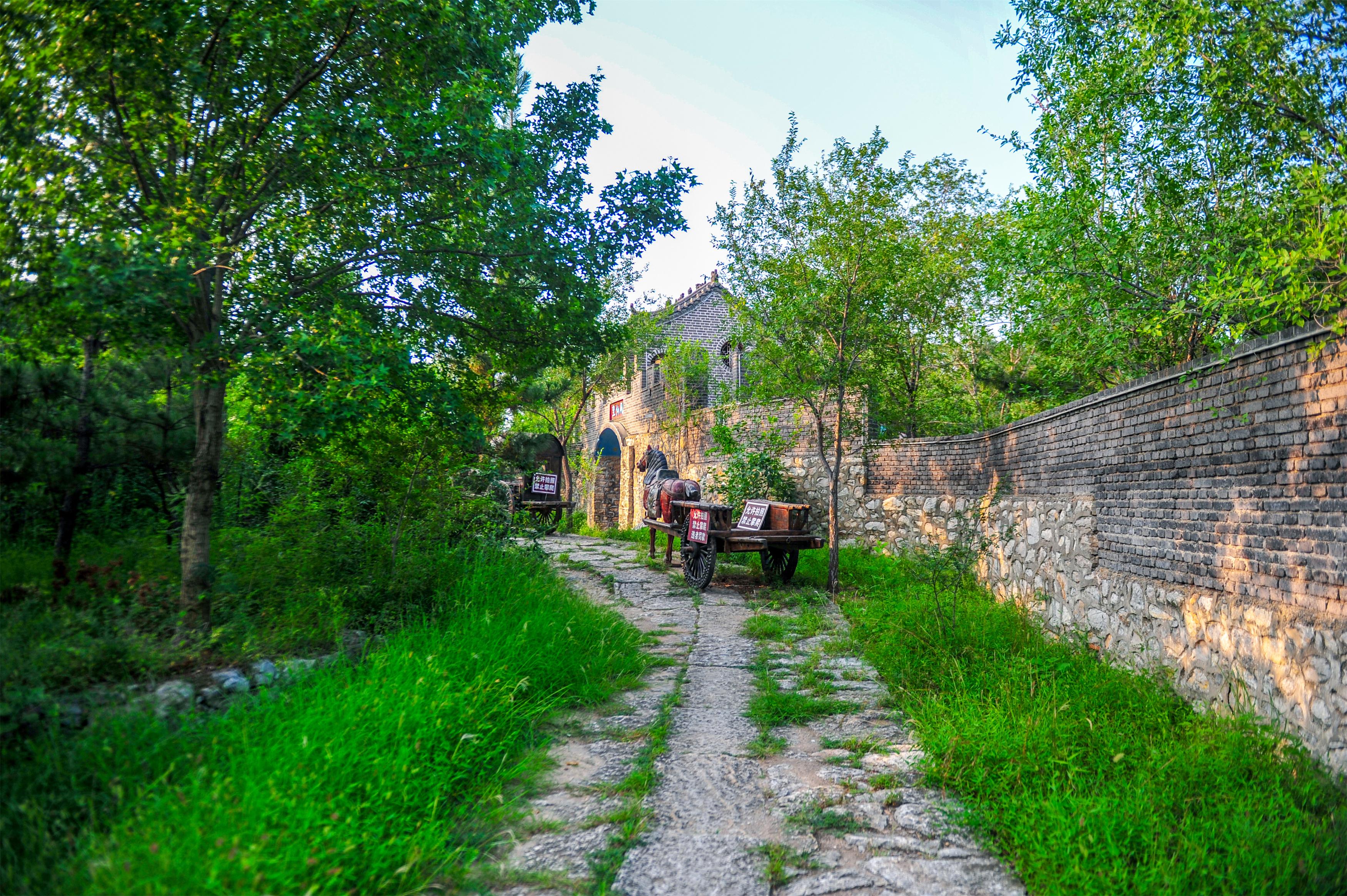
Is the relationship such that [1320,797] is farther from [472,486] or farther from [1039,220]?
[472,486]

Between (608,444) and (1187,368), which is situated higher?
(608,444)

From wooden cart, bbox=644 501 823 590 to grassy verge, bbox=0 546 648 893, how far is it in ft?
16.0

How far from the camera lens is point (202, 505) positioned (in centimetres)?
465

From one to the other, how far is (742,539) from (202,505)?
20.2ft

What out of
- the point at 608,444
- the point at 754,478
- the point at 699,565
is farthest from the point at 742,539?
the point at 608,444

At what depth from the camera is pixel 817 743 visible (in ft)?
14.0

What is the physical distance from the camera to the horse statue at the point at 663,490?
37.5ft

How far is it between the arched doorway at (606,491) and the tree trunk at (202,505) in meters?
16.6

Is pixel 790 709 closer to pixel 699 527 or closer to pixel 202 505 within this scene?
pixel 202 505

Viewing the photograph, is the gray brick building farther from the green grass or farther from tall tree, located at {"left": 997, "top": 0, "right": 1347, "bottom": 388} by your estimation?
the green grass

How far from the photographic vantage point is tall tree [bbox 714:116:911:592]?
9.08 m

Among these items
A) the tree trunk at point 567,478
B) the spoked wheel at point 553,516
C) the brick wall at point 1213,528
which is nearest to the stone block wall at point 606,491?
the tree trunk at point 567,478

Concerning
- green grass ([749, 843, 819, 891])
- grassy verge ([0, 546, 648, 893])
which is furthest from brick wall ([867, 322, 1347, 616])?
grassy verge ([0, 546, 648, 893])

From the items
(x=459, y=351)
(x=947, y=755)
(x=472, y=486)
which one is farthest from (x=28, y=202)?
(x=947, y=755)
